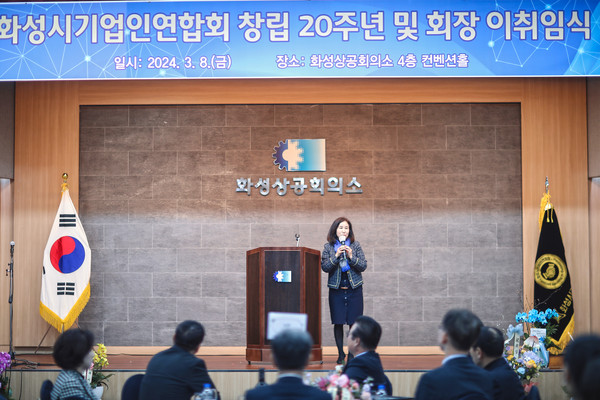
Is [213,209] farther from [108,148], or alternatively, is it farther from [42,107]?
[42,107]

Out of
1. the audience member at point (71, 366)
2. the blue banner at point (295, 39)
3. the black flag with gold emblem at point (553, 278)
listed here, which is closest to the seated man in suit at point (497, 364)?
the audience member at point (71, 366)

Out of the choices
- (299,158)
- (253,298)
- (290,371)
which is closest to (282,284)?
(253,298)

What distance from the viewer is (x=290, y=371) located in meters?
3.13

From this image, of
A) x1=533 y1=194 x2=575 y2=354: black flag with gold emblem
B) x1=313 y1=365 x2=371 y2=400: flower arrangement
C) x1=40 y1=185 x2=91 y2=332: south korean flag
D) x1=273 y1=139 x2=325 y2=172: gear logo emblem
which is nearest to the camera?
x1=313 y1=365 x2=371 y2=400: flower arrangement

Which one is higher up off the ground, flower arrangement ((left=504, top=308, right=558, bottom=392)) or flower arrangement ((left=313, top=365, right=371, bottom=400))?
flower arrangement ((left=313, top=365, right=371, bottom=400))

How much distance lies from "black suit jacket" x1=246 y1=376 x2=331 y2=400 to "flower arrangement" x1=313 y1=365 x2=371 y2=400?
0.76 metres

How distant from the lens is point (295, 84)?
920 centimetres

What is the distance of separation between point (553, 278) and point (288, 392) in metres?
6.37

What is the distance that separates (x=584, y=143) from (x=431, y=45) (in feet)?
9.78

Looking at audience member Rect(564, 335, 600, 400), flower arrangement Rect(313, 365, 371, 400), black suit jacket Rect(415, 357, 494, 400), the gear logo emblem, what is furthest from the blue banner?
audience member Rect(564, 335, 600, 400)

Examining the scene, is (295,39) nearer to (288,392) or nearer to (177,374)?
(177,374)

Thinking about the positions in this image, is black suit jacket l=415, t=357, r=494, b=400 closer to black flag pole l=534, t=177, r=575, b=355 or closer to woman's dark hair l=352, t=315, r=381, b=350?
woman's dark hair l=352, t=315, r=381, b=350

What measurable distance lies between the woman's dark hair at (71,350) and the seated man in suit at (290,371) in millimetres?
1323

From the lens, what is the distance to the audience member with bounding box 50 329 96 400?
399cm
